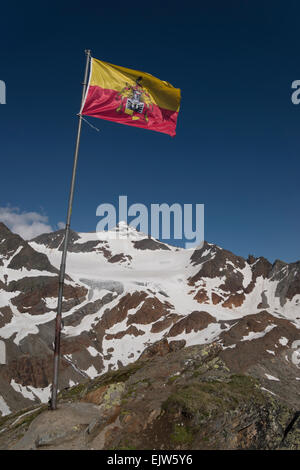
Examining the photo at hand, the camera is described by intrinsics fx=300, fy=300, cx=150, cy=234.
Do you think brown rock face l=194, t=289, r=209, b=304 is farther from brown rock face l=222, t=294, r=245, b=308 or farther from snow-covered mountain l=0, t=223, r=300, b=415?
brown rock face l=222, t=294, r=245, b=308

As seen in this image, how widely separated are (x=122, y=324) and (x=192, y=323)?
35842 mm

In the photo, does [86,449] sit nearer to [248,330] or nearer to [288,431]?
[288,431]

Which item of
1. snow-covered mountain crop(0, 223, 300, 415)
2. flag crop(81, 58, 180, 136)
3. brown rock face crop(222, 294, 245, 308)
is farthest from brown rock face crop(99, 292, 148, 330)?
flag crop(81, 58, 180, 136)

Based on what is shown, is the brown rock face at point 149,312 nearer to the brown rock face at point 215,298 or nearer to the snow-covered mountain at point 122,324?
the snow-covered mountain at point 122,324

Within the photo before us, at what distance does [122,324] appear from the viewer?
145000 millimetres

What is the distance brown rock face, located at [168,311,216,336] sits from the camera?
418ft

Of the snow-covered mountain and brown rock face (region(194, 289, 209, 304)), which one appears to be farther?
brown rock face (region(194, 289, 209, 304))

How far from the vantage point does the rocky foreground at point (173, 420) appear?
354 inches

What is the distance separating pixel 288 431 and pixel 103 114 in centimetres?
1378

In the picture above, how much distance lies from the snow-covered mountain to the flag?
49287 mm

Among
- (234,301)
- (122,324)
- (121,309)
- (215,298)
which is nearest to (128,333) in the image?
(122,324)

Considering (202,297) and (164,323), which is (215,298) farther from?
(164,323)

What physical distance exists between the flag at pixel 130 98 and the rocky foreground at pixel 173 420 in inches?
460

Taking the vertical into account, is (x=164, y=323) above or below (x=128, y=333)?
above
